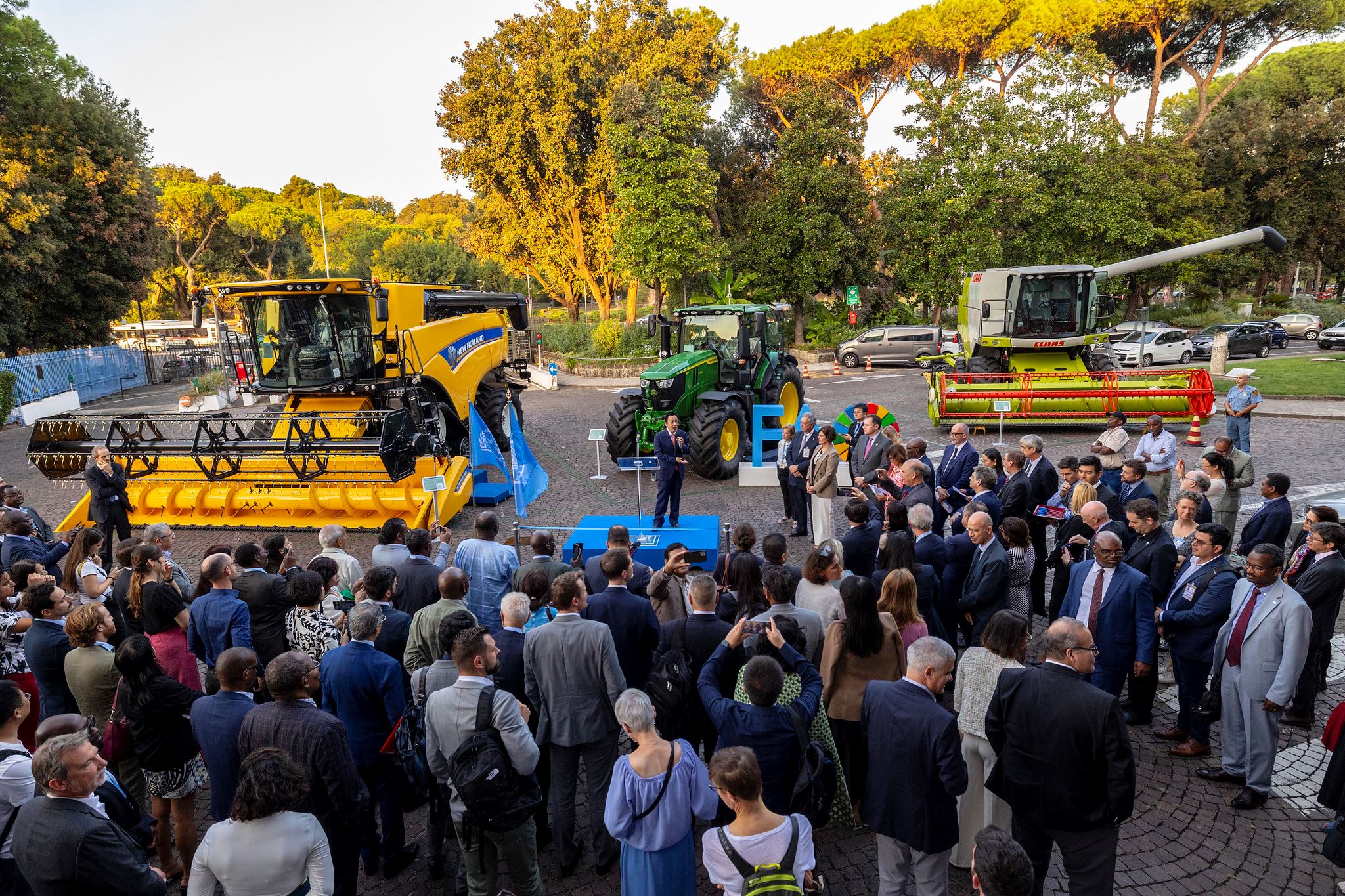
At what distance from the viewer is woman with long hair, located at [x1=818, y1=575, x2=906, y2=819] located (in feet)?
13.0

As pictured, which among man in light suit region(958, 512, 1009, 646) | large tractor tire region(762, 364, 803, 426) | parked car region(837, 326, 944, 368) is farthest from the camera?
parked car region(837, 326, 944, 368)

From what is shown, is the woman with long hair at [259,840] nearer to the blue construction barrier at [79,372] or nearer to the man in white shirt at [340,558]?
the man in white shirt at [340,558]

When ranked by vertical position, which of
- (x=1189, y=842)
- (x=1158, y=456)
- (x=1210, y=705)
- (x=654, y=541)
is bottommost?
(x=1189, y=842)

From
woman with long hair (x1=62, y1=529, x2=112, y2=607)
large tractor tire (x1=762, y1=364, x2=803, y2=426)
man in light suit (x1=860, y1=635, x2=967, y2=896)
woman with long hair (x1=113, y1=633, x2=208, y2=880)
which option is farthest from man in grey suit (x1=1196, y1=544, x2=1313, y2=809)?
large tractor tire (x1=762, y1=364, x2=803, y2=426)

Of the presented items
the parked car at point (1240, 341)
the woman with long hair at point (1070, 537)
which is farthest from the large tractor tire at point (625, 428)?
the parked car at point (1240, 341)

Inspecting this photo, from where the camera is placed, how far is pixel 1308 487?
1054 centimetres

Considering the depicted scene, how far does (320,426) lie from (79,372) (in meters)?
19.9

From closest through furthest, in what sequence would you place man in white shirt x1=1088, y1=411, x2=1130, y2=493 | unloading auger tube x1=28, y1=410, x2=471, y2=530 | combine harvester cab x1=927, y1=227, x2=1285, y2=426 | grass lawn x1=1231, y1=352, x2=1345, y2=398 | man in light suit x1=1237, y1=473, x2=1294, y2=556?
man in light suit x1=1237, y1=473, x2=1294, y2=556 → man in white shirt x1=1088, y1=411, x2=1130, y2=493 → unloading auger tube x1=28, y1=410, x2=471, y2=530 → combine harvester cab x1=927, y1=227, x2=1285, y2=426 → grass lawn x1=1231, y1=352, x2=1345, y2=398

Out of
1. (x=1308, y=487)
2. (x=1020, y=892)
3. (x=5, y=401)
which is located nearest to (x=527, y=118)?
(x=5, y=401)

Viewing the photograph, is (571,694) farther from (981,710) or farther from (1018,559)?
(1018,559)

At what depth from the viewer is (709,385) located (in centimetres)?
1288

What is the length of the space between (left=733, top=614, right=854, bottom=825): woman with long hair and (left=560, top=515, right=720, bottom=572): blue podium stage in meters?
3.38

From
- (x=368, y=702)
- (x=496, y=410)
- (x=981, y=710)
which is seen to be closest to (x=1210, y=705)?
(x=981, y=710)

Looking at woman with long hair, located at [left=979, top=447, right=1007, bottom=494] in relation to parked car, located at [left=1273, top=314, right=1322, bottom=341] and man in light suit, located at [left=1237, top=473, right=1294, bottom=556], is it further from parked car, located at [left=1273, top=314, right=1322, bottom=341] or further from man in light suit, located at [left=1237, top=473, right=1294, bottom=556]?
parked car, located at [left=1273, top=314, right=1322, bottom=341]
